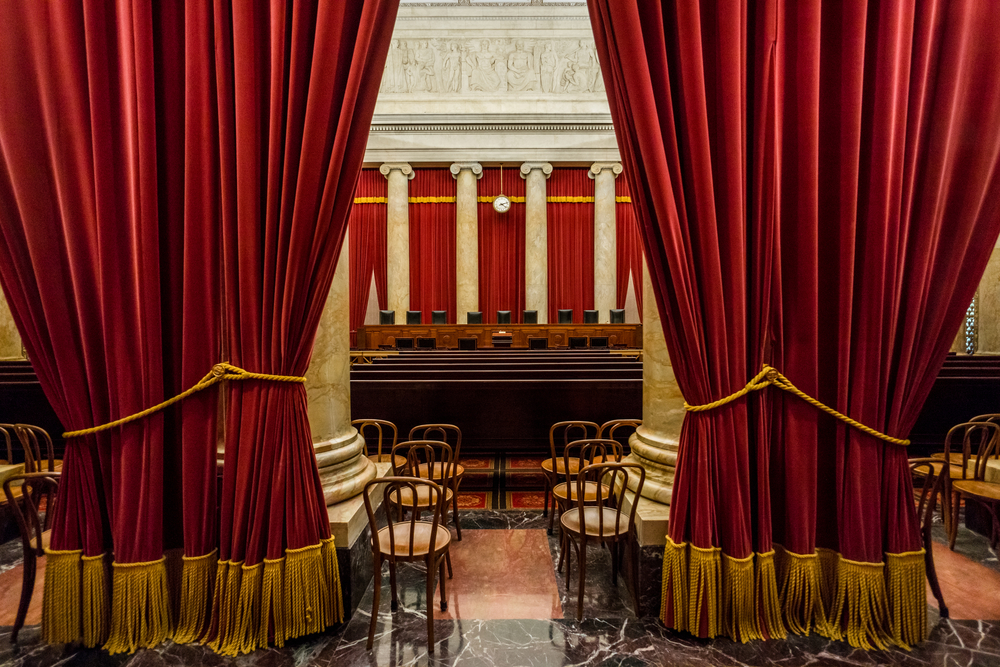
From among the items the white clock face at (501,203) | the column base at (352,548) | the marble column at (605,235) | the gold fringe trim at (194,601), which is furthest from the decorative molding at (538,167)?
the gold fringe trim at (194,601)

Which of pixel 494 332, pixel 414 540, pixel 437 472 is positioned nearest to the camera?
pixel 414 540

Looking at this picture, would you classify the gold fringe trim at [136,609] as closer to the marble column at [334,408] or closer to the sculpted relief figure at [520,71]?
the marble column at [334,408]

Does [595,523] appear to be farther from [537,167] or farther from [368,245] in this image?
[368,245]

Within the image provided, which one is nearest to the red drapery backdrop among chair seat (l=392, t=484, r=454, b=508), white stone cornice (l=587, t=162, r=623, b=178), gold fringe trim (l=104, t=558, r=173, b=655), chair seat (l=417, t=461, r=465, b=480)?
gold fringe trim (l=104, t=558, r=173, b=655)

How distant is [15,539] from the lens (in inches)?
117

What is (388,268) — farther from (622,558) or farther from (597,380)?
(622,558)

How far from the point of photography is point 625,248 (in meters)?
11.1

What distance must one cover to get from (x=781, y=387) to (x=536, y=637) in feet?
4.54

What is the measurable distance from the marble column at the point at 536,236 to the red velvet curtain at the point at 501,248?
33cm

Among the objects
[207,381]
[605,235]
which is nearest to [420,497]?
[207,381]

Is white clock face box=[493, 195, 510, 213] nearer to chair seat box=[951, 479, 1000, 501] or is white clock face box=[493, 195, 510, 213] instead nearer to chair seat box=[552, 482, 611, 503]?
chair seat box=[552, 482, 611, 503]

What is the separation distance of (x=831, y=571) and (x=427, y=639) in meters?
1.62

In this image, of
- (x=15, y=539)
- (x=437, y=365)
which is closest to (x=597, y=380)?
(x=437, y=365)

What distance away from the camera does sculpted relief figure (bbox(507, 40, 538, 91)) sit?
33.2 feet
